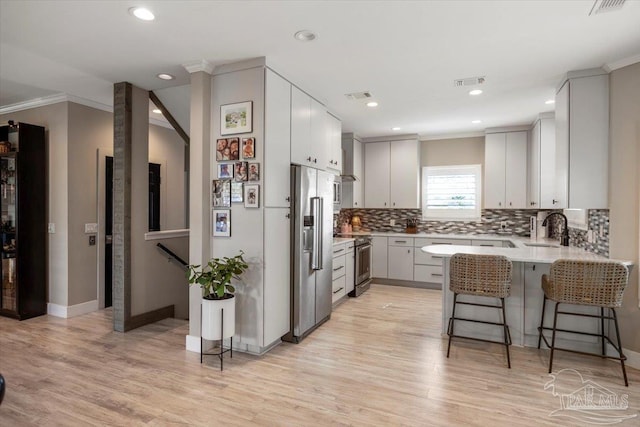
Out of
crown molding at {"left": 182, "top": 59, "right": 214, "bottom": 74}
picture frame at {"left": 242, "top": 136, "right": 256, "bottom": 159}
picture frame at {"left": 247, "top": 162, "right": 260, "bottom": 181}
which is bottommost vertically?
picture frame at {"left": 247, "top": 162, "right": 260, "bottom": 181}

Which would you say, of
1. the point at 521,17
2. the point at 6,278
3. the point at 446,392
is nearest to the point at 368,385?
the point at 446,392

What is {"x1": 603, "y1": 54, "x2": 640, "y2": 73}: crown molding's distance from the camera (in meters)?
3.04

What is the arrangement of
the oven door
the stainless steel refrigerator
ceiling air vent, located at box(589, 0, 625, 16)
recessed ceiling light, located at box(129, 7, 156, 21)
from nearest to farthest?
1. ceiling air vent, located at box(589, 0, 625, 16)
2. recessed ceiling light, located at box(129, 7, 156, 21)
3. the stainless steel refrigerator
4. the oven door

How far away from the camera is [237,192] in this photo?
3.29 m

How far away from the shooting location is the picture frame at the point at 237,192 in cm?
327

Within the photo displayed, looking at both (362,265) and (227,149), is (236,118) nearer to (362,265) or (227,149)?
(227,149)

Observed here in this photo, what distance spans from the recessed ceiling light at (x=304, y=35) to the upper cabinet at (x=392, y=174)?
3918 mm

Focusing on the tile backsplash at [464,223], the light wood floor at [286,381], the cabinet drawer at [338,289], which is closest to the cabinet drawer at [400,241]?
the tile backsplash at [464,223]

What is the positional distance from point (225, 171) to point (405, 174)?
12.8 ft

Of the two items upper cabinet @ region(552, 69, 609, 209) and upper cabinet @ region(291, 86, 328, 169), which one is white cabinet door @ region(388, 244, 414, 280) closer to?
upper cabinet @ region(291, 86, 328, 169)

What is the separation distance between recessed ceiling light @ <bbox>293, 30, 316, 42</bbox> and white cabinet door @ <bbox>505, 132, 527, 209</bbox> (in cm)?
426

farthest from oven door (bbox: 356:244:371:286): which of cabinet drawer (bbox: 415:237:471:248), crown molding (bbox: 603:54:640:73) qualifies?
crown molding (bbox: 603:54:640:73)

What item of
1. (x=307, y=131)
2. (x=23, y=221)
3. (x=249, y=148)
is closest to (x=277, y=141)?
(x=249, y=148)

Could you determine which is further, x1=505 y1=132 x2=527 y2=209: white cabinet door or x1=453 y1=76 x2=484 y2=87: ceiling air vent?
x1=505 y1=132 x2=527 y2=209: white cabinet door
